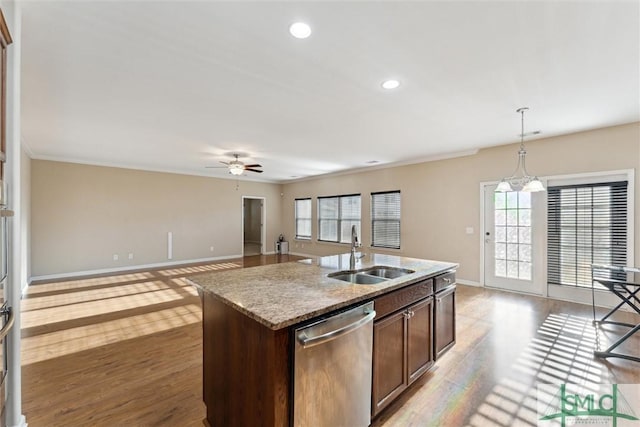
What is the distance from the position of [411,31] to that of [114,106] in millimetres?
3335

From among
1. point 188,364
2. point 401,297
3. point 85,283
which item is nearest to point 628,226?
point 401,297

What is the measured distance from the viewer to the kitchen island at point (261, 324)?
1284 millimetres

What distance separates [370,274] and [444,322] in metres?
0.79

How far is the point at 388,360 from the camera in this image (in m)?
1.88

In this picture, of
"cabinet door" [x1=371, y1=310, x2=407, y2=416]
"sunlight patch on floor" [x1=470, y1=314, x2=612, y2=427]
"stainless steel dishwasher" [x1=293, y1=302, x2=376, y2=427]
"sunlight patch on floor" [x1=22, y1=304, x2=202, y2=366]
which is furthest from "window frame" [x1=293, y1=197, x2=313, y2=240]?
"stainless steel dishwasher" [x1=293, y1=302, x2=376, y2=427]

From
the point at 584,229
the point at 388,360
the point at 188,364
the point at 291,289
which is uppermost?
the point at 584,229

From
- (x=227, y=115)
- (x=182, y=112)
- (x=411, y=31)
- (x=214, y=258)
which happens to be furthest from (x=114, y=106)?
(x=214, y=258)

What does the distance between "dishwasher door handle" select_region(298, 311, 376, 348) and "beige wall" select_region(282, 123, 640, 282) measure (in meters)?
4.61

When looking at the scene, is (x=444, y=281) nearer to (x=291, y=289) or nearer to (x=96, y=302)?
(x=291, y=289)

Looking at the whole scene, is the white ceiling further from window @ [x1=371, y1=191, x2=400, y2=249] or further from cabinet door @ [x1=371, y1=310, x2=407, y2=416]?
window @ [x1=371, y1=191, x2=400, y2=249]

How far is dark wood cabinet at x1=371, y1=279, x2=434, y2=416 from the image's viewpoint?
1.80 m

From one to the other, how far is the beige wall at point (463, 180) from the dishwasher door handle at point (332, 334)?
15.1ft

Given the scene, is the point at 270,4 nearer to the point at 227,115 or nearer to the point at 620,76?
the point at 227,115

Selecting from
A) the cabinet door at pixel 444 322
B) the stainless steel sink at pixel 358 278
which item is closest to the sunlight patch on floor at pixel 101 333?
the stainless steel sink at pixel 358 278
